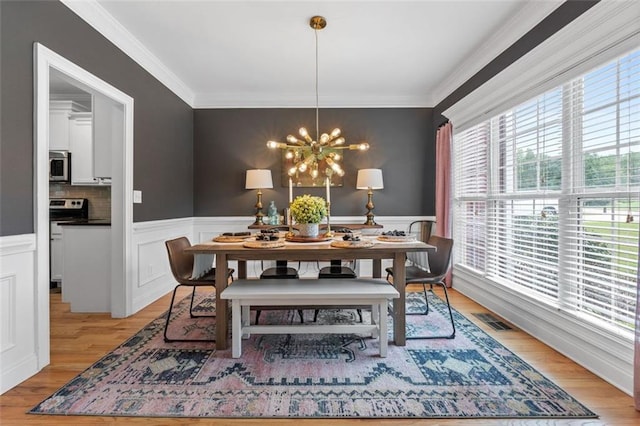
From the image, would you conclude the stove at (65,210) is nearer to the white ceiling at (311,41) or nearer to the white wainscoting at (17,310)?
the white ceiling at (311,41)

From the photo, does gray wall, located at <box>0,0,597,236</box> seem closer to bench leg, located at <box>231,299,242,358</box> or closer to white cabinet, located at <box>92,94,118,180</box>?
white cabinet, located at <box>92,94,118,180</box>

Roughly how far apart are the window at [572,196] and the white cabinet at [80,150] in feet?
15.9

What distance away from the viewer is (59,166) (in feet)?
13.4

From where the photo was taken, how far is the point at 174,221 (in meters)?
3.94

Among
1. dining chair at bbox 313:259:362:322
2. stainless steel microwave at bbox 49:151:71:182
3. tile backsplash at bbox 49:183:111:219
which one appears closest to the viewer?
dining chair at bbox 313:259:362:322

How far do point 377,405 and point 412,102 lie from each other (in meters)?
4.06

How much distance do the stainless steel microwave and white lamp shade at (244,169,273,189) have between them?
231cm

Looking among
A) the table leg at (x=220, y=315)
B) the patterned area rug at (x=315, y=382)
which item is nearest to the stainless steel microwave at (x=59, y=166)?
the patterned area rug at (x=315, y=382)

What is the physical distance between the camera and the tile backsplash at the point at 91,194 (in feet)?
14.1

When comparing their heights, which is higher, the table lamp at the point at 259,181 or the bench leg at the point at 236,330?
the table lamp at the point at 259,181

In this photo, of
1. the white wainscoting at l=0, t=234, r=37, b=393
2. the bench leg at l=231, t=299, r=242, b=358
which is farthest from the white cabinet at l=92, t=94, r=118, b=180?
the bench leg at l=231, t=299, r=242, b=358

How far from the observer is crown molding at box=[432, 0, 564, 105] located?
2.37 metres

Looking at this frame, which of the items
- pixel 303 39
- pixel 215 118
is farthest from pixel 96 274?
pixel 303 39

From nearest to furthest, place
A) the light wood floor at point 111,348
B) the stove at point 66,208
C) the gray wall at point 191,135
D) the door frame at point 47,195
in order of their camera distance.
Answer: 1. the light wood floor at point 111,348
2. the gray wall at point 191,135
3. the door frame at point 47,195
4. the stove at point 66,208
